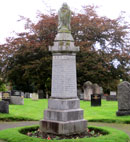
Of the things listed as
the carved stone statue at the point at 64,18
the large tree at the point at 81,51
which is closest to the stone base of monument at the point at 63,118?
the carved stone statue at the point at 64,18

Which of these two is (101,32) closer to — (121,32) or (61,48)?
(121,32)

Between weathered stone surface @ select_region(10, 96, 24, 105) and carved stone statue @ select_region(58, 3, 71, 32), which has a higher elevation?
carved stone statue @ select_region(58, 3, 71, 32)

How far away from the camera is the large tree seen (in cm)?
3531

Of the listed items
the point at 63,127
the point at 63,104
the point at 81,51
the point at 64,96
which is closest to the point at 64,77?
the point at 64,96

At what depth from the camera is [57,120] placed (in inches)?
420

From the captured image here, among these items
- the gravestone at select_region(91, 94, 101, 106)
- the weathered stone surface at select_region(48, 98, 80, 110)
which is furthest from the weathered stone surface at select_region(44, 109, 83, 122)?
the gravestone at select_region(91, 94, 101, 106)

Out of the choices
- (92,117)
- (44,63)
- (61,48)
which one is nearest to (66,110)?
(61,48)

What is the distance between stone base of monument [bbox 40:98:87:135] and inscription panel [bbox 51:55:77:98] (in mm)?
270

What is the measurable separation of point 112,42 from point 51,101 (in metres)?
29.0

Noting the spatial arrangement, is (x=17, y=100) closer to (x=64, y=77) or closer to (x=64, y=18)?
(x=64, y=18)

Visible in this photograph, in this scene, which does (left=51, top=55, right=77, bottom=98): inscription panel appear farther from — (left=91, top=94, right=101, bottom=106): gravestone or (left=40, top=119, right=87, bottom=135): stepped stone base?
(left=91, top=94, right=101, bottom=106): gravestone

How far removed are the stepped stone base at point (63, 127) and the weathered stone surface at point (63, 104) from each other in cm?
56

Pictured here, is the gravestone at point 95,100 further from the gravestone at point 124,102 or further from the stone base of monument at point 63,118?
the stone base of monument at point 63,118

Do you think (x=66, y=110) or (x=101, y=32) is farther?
(x=101, y=32)
